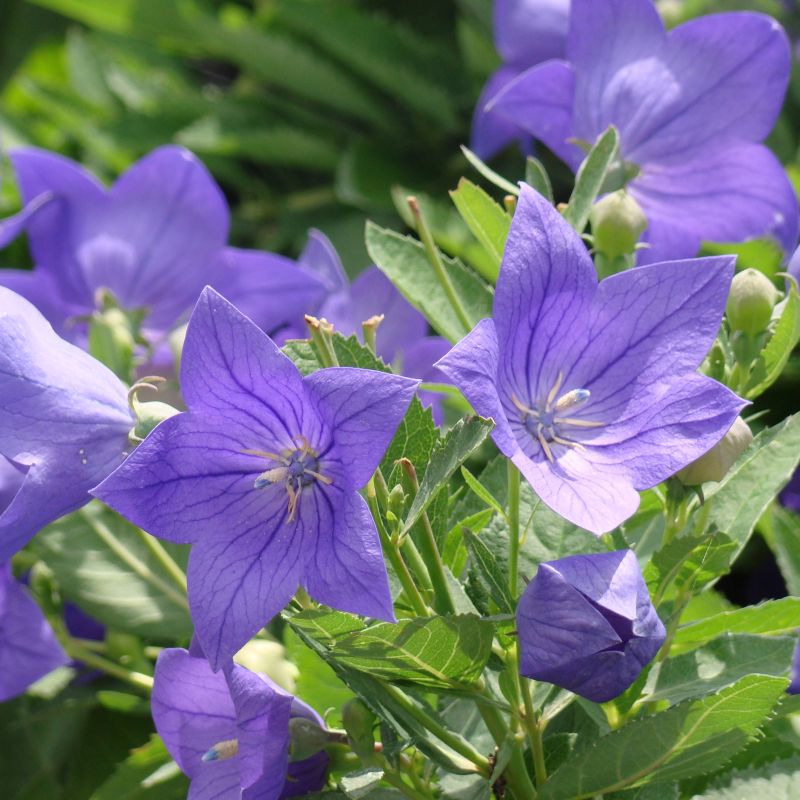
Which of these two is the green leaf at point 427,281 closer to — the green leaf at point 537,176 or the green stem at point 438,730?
the green leaf at point 537,176

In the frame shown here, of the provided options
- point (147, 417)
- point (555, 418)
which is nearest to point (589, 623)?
point (555, 418)

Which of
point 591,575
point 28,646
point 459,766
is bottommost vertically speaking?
point 28,646

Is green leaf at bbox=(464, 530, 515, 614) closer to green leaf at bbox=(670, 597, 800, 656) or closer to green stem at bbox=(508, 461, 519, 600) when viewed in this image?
green stem at bbox=(508, 461, 519, 600)

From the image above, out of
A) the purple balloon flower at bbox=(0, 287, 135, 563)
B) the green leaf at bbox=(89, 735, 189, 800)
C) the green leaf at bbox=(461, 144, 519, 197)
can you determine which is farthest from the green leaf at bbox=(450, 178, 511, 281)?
the green leaf at bbox=(89, 735, 189, 800)

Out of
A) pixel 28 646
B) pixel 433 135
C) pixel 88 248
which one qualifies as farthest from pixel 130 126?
pixel 28 646

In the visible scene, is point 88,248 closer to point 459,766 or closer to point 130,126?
point 130,126

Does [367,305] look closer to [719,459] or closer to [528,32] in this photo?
[528,32]
